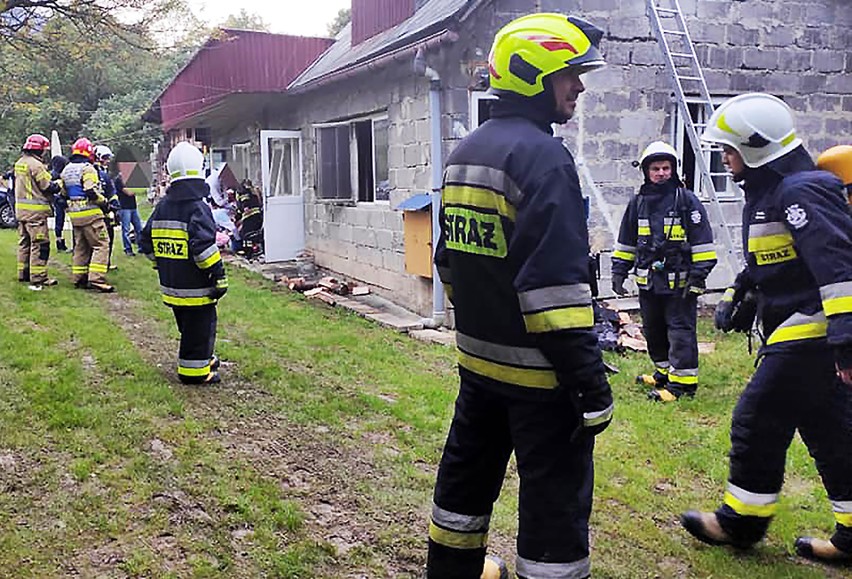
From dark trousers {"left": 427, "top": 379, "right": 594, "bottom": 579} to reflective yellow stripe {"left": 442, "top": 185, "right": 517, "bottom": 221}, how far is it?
645 mm

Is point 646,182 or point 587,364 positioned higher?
point 646,182

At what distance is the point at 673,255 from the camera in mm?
5977

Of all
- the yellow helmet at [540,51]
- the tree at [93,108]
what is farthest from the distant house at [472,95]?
the tree at [93,108]

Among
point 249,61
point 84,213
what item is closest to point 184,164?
point 84,213

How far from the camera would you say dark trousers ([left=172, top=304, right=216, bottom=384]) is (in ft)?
19.8

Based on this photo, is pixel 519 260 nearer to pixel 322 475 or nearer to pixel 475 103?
pixel 322 475

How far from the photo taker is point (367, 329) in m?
8.62

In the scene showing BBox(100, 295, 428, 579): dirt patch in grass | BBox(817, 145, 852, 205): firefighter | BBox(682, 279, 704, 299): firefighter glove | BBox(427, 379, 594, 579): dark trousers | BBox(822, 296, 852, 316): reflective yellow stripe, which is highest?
BBox(817, 145, 852, 205): firefighter

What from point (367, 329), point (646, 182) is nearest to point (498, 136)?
point (646, 182)

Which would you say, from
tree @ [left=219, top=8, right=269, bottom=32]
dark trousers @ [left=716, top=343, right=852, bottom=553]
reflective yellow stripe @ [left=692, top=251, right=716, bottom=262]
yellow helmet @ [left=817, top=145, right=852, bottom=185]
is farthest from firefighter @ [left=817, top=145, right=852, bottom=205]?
tree @ [left=219, top=8, right=269, bottom=32]

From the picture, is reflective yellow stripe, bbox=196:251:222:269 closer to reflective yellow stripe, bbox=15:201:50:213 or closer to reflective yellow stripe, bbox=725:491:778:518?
reflective yellow stripe, bbox=725:491:778:518

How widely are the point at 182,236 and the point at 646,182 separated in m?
3.66

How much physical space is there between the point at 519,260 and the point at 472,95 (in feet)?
20.1

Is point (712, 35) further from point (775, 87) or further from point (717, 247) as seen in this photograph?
point (717, 247)
